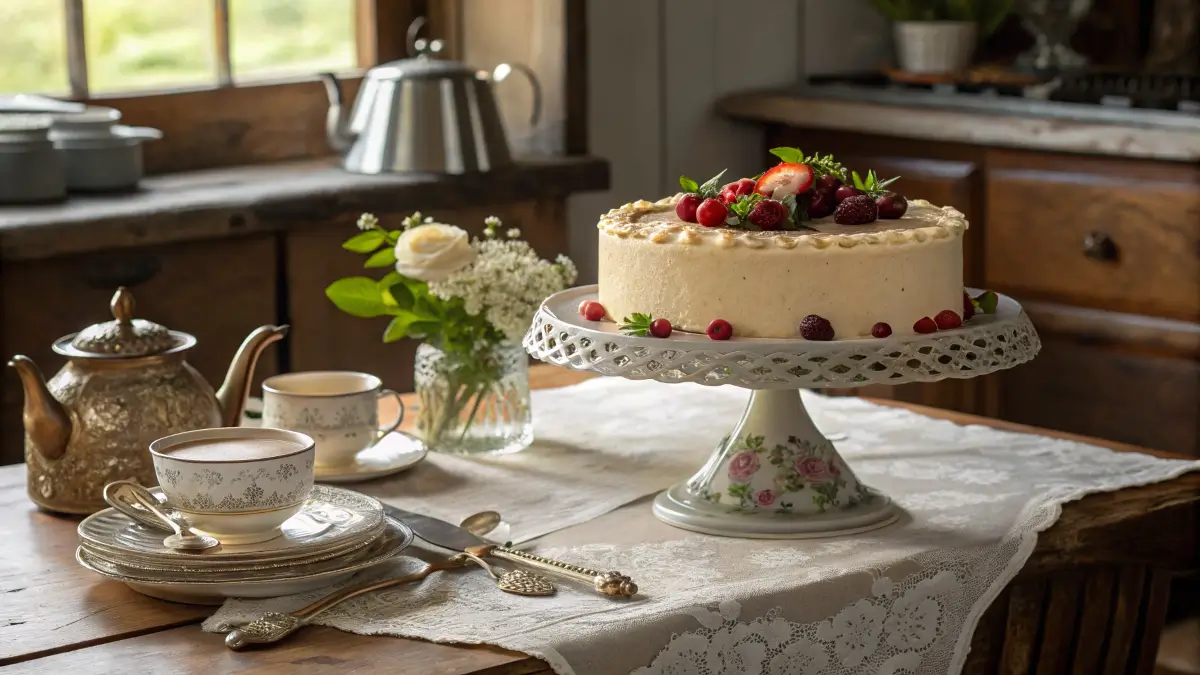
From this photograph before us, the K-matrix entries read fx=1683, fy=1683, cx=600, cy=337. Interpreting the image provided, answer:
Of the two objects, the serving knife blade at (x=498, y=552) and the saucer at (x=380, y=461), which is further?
the saucer at (x=380, y=461)

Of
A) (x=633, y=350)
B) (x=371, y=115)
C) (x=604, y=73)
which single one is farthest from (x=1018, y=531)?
(x=604, y=73)

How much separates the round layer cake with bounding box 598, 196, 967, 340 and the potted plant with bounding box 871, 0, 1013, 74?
1.83 meters

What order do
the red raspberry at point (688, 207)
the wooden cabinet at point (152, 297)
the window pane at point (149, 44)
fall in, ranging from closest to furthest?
the red raspberry at point (688, 207)
the wooden cabinet at point (152, 297)
the window pane at point (149, 44)

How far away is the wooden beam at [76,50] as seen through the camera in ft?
8.33

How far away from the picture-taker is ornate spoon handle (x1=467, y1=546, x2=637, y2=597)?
1.23 metres

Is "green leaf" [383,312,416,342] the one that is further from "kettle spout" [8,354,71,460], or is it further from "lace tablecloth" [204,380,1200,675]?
"kettle spout" [8,354,71,460]

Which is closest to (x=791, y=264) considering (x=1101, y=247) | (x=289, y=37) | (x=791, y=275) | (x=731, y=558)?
(x=791, y=275)

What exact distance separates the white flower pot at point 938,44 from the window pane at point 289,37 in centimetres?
106

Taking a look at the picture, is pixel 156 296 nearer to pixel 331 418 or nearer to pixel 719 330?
pixel 331 418

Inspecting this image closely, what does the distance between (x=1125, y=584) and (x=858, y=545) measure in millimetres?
355

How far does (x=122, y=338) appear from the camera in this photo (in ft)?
4.66

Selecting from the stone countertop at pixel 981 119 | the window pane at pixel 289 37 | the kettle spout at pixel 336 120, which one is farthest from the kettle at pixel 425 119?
the stone countertop at pixel 981 119

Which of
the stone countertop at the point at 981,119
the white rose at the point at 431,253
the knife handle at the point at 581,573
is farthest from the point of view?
the stone countertop at the point at 981,119

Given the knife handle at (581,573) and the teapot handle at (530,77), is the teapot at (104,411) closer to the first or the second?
the knife handle at (581,573)
